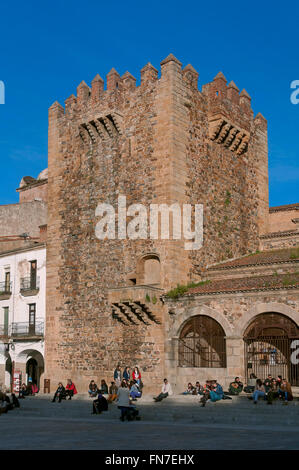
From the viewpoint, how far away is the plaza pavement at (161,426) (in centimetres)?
1250

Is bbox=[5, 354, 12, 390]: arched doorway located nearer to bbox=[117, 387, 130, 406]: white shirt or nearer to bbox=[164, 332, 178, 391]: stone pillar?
bbox=[164, 332, 178, 391]: stone pillar

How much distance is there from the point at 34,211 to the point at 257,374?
77.1 feet

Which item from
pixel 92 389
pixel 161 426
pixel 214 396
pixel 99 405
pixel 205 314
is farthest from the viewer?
pixel 92 389

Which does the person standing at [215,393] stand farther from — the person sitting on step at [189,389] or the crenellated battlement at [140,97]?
the crenellated battlement at [140,97]

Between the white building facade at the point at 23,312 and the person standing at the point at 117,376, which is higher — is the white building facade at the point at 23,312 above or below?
above

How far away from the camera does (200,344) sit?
24.1m

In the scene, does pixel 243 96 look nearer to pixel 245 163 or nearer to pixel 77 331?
pixel 245 163

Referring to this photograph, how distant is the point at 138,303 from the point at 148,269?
201 cm

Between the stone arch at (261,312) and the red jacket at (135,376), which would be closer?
the stone arch at (261,312)

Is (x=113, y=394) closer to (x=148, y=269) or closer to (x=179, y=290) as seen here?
(x=179, y=290)

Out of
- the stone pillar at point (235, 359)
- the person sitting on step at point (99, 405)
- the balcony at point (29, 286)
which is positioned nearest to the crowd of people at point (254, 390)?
the stone pillar at point (235, 359)

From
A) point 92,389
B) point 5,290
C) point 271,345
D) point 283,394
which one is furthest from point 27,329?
point 283,394

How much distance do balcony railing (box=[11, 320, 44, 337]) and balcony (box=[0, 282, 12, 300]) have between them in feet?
6.15

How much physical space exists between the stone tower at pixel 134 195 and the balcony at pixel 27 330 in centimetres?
257
